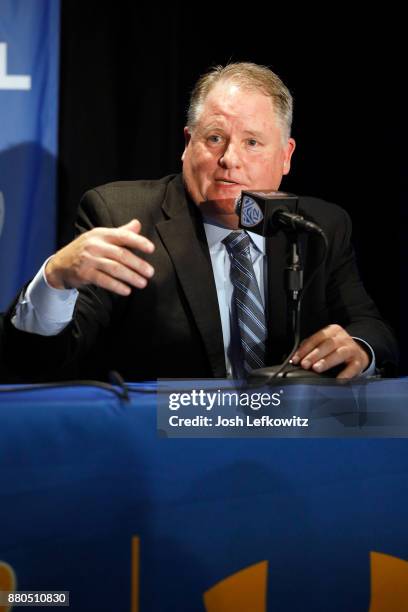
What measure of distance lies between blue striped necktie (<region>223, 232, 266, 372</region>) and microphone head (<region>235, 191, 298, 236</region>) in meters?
0.40

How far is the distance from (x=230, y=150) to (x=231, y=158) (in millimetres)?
24

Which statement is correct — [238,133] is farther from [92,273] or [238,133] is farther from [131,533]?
[131,533]

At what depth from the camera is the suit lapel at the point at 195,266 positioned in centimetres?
187

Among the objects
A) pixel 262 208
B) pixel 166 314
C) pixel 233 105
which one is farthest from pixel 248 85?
pixel 262 208

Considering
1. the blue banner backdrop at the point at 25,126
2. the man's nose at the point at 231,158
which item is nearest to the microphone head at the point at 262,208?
the man's nose at the point at 231,158

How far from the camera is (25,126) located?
291 centimetres

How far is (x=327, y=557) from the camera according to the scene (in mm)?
1233

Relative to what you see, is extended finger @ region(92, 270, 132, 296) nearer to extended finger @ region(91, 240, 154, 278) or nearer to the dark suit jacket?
extended finger @ region(91, 240, 154, 278)

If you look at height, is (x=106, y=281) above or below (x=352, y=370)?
above

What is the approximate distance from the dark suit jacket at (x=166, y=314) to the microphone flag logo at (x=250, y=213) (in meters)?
0.43

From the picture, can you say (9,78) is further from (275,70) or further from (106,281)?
(106,281)

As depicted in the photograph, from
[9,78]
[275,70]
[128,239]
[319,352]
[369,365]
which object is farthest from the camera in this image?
[275,70]

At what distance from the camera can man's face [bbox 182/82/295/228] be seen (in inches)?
79.4

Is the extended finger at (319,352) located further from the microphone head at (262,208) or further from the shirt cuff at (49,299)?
the shirt cuff at (49,299)
